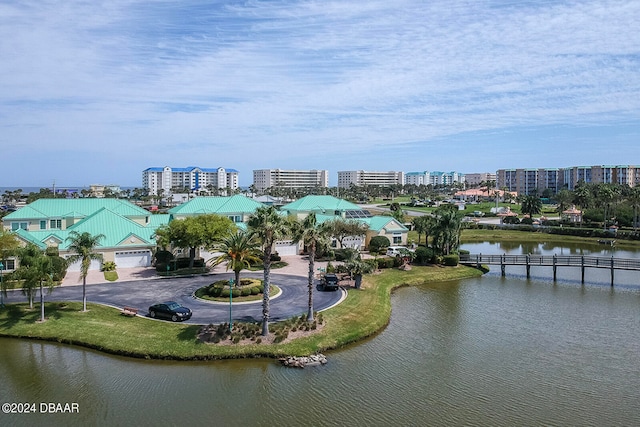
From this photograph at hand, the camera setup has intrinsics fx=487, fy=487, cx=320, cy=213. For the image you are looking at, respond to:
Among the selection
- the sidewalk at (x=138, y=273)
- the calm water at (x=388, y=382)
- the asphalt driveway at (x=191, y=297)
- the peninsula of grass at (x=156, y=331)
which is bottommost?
the calm water at (x=388, y=382)

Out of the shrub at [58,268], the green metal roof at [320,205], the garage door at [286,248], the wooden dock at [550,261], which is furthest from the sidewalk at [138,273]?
the green metal roof at [320,205]

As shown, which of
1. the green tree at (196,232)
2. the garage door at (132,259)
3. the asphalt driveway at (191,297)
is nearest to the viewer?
the asphalt driveway at (191,297)

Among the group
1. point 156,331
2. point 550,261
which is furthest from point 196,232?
point 550,261

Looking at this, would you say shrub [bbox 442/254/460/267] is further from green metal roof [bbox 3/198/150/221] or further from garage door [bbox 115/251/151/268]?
green metal roof [bbox 3/198/150/221]

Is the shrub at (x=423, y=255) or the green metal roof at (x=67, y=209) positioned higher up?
the green metal roof at (x=67, y=209)

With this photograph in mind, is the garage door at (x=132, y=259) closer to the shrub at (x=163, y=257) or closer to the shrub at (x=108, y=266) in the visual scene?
the shrub at (x=108, y=266)

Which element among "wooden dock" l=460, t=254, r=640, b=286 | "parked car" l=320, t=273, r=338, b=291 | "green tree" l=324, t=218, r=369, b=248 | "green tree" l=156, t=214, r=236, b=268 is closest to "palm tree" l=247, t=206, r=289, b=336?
"parked car" l=320, t=273, r=338, b=291
